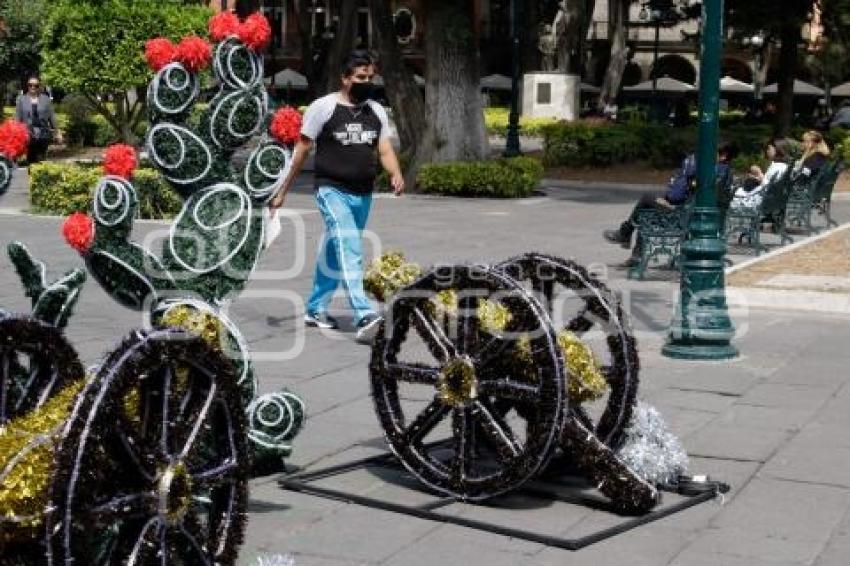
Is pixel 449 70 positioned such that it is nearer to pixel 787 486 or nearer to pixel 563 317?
pixel 563 317

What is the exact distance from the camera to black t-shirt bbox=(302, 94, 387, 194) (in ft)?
32.3

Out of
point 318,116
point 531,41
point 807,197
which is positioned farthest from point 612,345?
point 531,41

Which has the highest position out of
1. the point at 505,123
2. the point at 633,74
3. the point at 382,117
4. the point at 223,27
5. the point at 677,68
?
the point at 223,27

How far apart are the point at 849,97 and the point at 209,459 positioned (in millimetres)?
57460

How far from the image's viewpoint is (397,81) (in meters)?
23.8

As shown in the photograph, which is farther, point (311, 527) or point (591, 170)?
point (591, 170)

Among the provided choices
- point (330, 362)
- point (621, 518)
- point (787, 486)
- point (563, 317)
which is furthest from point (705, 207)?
point (621, 518)

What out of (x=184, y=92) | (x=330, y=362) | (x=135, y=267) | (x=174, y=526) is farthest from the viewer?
(x=330, y=362)

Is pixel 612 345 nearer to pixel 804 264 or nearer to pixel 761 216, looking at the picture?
pixel 804 264

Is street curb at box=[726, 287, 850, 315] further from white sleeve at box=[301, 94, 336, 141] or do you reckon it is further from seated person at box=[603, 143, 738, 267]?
white sleeve at box=[301, 94, 336, 141]

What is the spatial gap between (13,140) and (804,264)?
1015 cm

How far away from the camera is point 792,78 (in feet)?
105

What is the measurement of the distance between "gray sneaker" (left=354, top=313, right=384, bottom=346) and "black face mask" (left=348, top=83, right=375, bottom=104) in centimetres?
147

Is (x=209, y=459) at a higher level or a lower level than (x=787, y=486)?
higher
